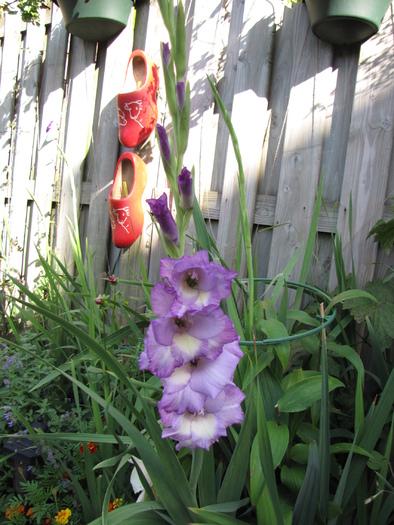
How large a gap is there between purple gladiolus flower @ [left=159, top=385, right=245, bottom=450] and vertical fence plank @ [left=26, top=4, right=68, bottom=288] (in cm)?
219

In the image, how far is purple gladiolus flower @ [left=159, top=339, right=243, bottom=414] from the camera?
58 centimetres

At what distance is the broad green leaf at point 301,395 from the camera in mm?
944

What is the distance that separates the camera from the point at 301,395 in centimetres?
96

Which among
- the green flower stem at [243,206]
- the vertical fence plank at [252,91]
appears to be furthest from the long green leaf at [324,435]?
the vertical fence plank at [252,91]

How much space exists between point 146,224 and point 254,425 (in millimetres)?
1509

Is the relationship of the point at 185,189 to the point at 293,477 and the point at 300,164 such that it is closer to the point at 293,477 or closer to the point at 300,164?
the point at 293,477

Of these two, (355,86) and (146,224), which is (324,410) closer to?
(355,86)

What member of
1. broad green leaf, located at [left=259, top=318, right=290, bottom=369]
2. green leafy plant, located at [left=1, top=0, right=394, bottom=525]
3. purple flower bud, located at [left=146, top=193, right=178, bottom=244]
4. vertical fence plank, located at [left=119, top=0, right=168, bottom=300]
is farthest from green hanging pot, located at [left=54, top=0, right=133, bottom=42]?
purple flower bud, located at [left=146, top=193, right=178, bottom=244]

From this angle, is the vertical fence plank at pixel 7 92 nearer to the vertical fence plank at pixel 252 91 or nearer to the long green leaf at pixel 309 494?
the vertical fence plank at pixel 252 91

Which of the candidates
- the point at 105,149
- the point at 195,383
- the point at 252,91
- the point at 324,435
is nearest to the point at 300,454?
the point at 324,435

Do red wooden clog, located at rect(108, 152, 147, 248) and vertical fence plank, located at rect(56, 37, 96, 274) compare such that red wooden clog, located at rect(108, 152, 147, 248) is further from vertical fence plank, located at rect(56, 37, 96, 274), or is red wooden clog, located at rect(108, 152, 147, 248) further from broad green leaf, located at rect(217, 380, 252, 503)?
broad green leaf, located at rect(217, 380, 252, 503)

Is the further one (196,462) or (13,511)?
(13,511)

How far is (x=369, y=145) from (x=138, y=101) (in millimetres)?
1111

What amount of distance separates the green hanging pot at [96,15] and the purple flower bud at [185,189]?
75.5 inches
